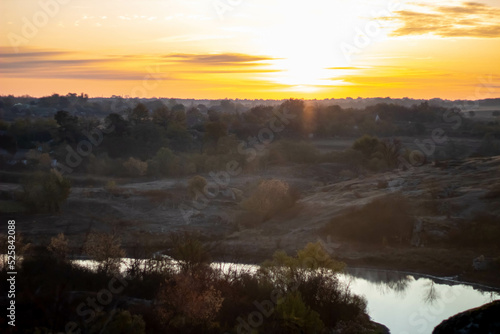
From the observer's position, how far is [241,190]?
123 feet

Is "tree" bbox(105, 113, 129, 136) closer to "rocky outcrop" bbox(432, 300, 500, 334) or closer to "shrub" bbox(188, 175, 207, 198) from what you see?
→ "shrub" bbox(188, 175, 207, 198)

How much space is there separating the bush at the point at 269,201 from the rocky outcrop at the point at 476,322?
71.3 ft

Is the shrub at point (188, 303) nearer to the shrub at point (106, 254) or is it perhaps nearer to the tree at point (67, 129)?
the shrub at point (106, 254)

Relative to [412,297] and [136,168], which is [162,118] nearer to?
[136,168]

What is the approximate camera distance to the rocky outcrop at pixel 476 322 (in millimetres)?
9352

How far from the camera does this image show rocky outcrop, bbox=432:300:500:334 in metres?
9.35

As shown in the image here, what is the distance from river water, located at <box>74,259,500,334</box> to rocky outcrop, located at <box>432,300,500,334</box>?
859 cm

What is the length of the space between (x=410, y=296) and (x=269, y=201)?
11649 millimetres

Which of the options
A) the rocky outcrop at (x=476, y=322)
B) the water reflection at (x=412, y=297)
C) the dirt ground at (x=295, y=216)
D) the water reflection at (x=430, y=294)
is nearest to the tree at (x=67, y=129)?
the dirt ground at (x=295, y=216)

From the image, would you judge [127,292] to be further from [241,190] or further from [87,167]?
[87,167]

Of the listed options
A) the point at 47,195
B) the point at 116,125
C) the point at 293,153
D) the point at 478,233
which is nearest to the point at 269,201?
the point at 478,233

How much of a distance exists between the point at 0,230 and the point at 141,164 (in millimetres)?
16514

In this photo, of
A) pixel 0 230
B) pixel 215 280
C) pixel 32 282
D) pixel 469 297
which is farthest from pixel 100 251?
pixel 469 297

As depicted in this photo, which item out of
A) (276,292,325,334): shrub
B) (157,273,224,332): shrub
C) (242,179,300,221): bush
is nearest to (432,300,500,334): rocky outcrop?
(276,292,325,334): shrub
